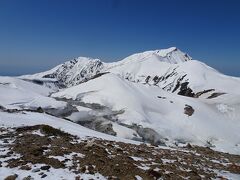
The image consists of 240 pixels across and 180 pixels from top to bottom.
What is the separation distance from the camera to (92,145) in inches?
867

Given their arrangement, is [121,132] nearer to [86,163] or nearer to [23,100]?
[23,100]

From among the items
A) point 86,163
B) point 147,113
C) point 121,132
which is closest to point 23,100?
point 147,113

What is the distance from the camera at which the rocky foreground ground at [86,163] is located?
625 inches

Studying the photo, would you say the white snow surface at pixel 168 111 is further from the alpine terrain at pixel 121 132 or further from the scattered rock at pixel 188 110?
the scattered rock at pixel 188 110

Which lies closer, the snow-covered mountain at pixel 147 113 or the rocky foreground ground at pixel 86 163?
the rocky foreground ground at pixel 86 163

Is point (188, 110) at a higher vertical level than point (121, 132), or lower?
higher

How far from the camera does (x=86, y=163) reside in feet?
56.9

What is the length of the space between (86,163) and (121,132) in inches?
1696

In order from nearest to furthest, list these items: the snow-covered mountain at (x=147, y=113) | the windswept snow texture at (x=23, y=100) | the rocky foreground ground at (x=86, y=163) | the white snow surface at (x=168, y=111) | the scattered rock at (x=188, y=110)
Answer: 1. the rocky foreground ground at (x=86, y=163)
2. the snow-covered mountain at (x=147, y=113)
3. the white snow surface at (x=168, y=111)
4. the windswept snow texture at (x=23, y=100)
5. the scattered rock at (x=188, y=110)

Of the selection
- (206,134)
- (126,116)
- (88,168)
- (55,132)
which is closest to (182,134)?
(206,134)

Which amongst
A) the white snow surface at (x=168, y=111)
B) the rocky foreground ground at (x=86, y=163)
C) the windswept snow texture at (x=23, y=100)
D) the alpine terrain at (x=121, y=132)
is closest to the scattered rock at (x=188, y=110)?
the alpine terrain at (x=121, y=132)

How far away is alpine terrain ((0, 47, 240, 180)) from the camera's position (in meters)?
17.2

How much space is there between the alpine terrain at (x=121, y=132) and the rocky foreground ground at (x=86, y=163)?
5cm

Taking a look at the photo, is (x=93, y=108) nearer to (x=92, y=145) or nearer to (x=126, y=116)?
(x=126, y=116)
